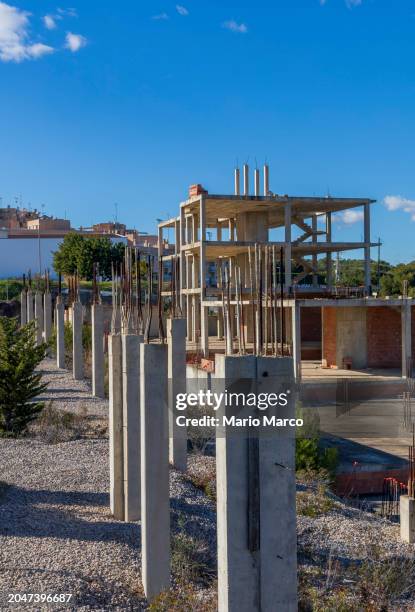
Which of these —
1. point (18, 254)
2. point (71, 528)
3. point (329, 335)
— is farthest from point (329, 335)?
point (18, 254)

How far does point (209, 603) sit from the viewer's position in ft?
19.3

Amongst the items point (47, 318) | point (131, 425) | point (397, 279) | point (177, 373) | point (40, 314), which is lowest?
point (131, 425)

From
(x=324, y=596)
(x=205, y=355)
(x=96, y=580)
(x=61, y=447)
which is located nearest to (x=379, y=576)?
(x=324, y=596)

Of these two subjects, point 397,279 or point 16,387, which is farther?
point 397,279

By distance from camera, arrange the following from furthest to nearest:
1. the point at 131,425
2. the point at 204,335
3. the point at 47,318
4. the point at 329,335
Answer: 1. the point at 329,335
2. the point at 204,335
3. the point at 47,318
4. the point at 131,425

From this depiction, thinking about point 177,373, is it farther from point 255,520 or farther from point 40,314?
point 40,314

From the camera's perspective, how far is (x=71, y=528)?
7.35 meters

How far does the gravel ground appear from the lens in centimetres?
600

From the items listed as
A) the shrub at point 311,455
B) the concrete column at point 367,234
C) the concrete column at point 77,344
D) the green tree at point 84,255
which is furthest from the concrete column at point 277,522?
the green tree at point 84,255

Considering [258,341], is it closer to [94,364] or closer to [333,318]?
[94,364]

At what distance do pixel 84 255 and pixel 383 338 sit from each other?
26.8 metres

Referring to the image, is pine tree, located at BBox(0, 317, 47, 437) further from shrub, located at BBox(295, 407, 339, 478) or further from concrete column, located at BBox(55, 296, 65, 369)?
concrete column, located at BBox(55, 296, 65, 369)

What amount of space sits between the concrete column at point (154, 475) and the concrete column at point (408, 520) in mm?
4106

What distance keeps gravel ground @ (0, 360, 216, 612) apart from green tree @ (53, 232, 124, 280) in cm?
3779
